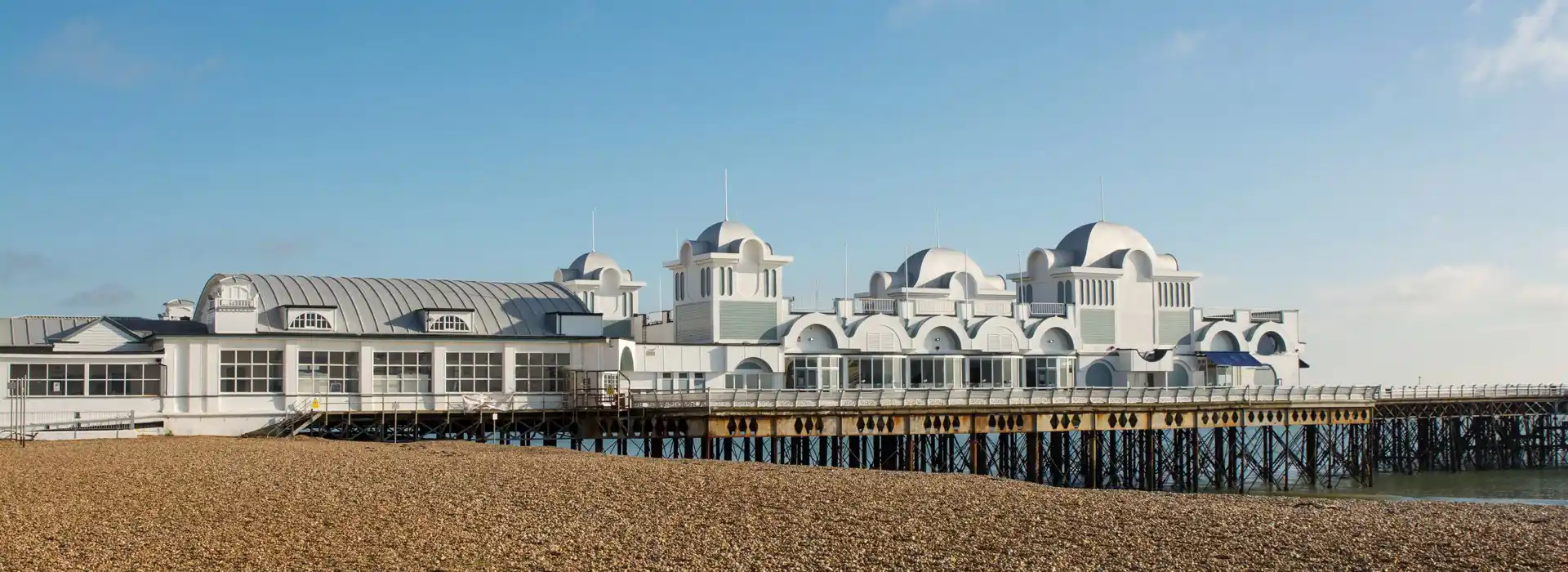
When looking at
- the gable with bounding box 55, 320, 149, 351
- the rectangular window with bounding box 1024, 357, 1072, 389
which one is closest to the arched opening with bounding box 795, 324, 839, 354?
the rectangular window with bounding box 1024, 357, 1072, 389

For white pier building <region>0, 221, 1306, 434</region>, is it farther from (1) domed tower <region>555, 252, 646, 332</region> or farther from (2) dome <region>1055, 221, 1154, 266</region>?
(1) domed tower <region>555, 252, 646, 332</region>

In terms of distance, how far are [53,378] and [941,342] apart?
85.9ft

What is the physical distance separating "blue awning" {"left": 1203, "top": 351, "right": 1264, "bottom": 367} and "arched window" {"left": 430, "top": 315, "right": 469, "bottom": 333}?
27890mm

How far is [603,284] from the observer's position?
6650 cm

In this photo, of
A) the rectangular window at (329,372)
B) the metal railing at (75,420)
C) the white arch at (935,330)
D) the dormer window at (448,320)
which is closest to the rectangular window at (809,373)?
the white arch at (935,330)

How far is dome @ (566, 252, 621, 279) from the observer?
66.7 meters

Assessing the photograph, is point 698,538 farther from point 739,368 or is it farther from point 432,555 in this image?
point 739,368

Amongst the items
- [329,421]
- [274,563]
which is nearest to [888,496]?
[274,563]

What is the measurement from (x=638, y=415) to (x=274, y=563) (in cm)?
2459

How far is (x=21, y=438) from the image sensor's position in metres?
33.6

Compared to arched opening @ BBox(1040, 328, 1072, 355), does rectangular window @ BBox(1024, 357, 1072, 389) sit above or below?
below

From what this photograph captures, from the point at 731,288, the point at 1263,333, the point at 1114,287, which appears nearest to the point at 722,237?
the point at 731,288

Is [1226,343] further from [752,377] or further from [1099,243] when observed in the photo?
[752,377]

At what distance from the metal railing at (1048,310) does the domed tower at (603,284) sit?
1876cm
